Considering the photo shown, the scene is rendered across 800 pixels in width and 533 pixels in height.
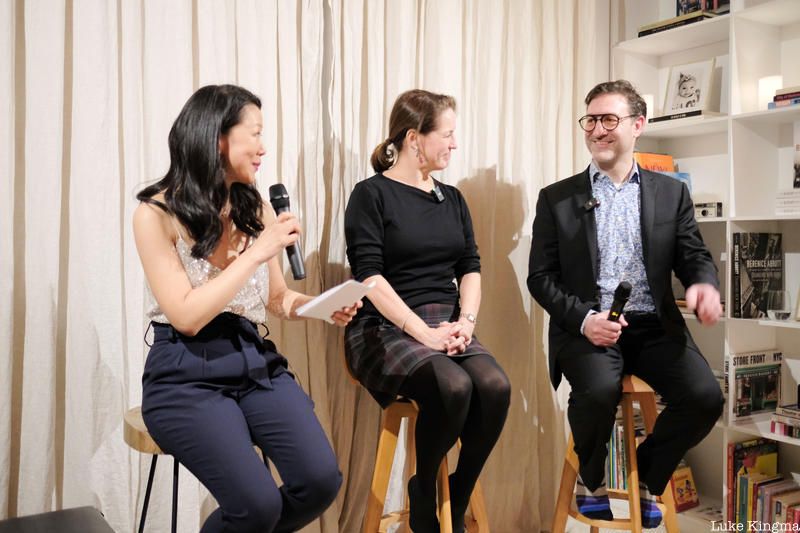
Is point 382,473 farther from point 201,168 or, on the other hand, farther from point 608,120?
point 608,120

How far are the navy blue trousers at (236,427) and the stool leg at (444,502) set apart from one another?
1.53ft

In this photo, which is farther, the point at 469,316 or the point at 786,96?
the point at 786,96

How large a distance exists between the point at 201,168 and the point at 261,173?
0.60 metres

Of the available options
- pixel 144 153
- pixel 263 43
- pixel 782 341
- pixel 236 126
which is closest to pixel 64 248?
pixel 144 153

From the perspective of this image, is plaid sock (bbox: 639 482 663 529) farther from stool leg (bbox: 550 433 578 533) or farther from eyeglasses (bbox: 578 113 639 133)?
eyeglasses (bbox: 578 113 639 133)

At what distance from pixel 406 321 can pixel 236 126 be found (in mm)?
757

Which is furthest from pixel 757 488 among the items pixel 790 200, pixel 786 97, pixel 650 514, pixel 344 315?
pixel 344 315

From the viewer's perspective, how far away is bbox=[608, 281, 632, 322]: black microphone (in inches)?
80.0

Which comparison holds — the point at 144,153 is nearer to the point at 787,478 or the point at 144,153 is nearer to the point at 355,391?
the point at 355,391

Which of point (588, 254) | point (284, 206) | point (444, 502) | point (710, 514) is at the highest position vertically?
point (284, 206)

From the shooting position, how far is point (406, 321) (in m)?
2.15

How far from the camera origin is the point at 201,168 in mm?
1688

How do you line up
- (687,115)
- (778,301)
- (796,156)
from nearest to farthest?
1. (796,156)
2. (778,301)
3. (687,115)

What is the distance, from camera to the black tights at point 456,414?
1.97m
